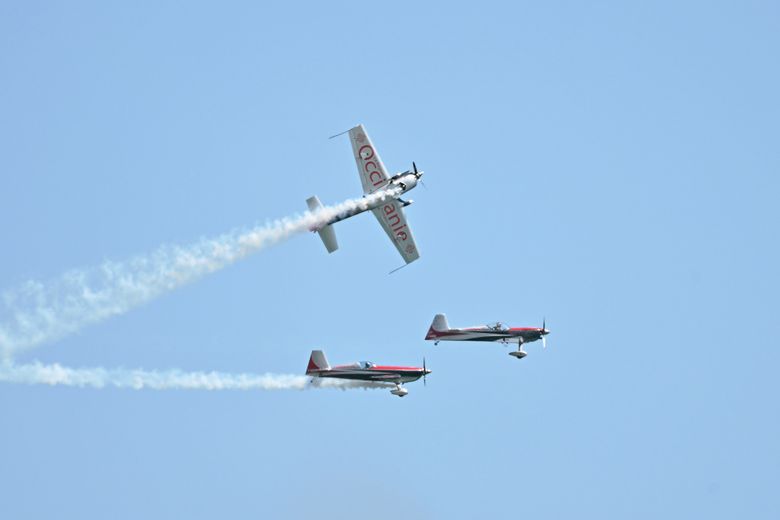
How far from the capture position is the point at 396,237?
71125mm

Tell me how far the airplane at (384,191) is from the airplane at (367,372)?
5.51 meters

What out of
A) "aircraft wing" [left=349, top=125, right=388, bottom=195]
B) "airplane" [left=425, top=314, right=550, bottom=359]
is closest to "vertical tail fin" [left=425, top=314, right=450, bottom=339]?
"airplane" [left=425, top=314, right=550, bottom=359]

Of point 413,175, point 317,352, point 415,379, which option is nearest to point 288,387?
point 317,352

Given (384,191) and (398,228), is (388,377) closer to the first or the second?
(398,228)

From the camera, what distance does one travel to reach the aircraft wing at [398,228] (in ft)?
232

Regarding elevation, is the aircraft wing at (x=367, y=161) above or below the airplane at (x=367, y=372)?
above

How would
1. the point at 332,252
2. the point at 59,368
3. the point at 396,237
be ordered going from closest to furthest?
the point at 59,368 → the point at 332,252 → the point at 396,237

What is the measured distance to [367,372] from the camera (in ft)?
229

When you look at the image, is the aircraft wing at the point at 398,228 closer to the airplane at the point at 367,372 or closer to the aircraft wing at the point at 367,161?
the aircraft wing at the point at 367,161

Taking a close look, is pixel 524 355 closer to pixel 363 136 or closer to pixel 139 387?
pixel 363 136

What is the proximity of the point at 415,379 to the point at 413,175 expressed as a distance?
1022 cm

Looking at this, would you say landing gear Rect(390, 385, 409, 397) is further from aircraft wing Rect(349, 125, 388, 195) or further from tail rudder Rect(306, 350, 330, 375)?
aircraft wing Rect(349, 125, 388, 195)

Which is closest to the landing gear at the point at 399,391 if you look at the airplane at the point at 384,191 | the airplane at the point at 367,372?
the airplane at the point at 367,372

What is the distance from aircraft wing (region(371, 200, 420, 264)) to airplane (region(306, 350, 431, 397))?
18.1 ft
